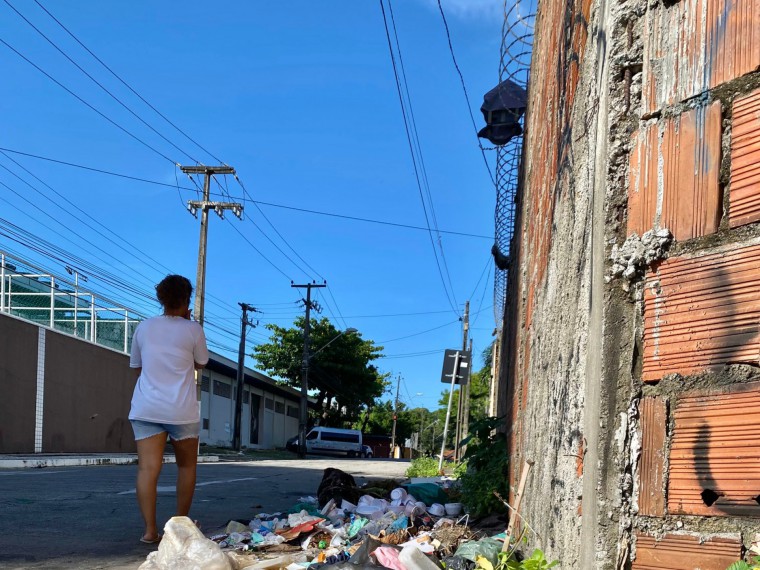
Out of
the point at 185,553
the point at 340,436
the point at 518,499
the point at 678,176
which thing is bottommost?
the point at 340,436

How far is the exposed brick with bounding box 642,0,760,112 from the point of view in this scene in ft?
5.77

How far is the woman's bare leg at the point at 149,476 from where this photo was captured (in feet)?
14.0

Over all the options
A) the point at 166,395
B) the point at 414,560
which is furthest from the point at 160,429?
the point at 414,560

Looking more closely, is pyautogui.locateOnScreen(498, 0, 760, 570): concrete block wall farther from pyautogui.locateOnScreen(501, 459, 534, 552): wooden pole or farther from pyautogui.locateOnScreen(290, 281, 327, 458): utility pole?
pyautogui.locateOnScreen(290, 281, 327, 458): utility pole

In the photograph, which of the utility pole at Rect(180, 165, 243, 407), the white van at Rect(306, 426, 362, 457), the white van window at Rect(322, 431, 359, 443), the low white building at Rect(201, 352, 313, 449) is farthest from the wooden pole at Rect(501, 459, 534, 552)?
the white van window at Rect(322, 431, 359, 443)

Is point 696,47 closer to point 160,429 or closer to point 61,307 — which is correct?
point 160,429

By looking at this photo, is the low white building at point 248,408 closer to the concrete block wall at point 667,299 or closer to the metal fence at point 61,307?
the metal fence at point 61,307

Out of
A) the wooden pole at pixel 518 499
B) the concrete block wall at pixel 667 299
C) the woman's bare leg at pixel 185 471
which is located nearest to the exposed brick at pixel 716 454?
the concrete block wall at pixel 667 299

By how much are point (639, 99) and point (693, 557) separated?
1.23 metres

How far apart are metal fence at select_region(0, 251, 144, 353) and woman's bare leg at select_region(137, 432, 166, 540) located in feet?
53.4

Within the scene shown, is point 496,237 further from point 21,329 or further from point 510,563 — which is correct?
point 21,329

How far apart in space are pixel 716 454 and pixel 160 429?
346cm

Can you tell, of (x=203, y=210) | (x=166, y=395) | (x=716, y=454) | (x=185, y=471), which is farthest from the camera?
(x=203, y=210)

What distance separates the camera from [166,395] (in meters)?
4.40
